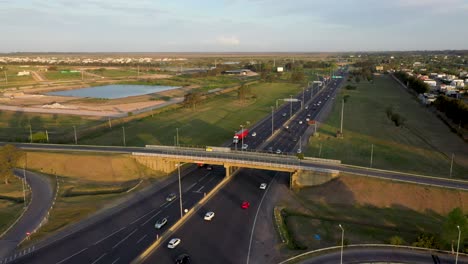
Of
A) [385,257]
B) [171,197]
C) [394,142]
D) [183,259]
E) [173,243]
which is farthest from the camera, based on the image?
[394,142]

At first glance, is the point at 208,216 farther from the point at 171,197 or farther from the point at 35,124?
the point at 35,124

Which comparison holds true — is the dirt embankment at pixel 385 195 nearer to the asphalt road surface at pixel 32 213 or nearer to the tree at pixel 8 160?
the asphalt road surface at pixel 32 213

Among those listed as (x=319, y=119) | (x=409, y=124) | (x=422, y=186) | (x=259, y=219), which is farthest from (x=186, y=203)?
(x=409, y=124)

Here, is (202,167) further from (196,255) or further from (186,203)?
(196,255)

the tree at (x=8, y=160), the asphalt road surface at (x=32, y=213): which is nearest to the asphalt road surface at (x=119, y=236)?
the asphalt road surface at (x=32, y=213)

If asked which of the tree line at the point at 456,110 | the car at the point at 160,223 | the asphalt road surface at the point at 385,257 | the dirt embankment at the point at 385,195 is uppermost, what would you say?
the tree line at the point at 456,110

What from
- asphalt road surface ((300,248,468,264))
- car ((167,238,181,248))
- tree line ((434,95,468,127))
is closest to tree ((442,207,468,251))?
asphalt road surface ((300,248,468,264))

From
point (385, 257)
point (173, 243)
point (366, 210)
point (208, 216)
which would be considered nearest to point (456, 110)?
point (366, 210)
